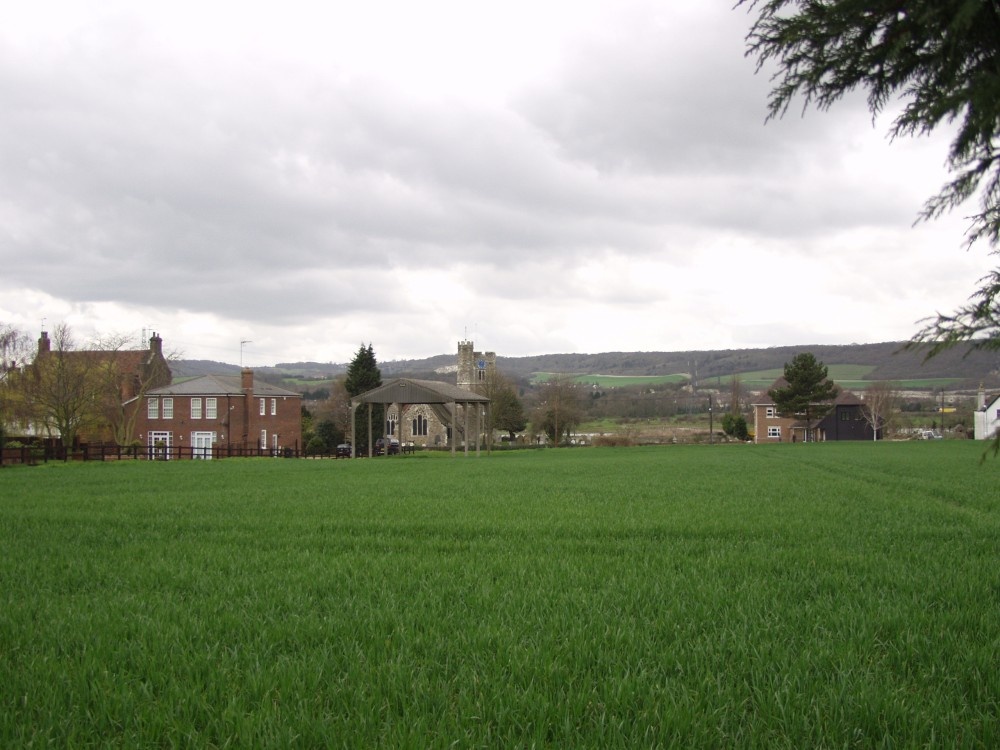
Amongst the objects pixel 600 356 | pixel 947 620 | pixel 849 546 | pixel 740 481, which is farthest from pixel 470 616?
pixel 600 356

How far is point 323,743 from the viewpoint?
3.87m

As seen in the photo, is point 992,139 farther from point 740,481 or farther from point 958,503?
point 740,481

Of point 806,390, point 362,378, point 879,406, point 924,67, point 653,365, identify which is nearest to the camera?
point 924,67

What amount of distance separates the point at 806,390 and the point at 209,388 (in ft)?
172

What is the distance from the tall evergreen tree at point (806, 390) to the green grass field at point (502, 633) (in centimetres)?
6516

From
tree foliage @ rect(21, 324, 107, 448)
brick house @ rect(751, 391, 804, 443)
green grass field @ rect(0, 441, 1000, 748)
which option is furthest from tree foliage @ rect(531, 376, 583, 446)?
green grass field @ rect(0, 441, 1000, 748)

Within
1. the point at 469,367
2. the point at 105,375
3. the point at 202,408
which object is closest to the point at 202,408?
the point at 202,408

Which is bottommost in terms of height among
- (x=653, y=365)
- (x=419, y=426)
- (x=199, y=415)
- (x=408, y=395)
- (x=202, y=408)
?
(x=419, y=426)

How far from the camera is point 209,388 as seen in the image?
58.2 m

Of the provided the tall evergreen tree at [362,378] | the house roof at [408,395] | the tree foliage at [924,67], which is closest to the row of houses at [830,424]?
the tall evergreen tree at [362,378]

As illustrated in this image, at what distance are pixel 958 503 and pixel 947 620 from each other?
11.9 metres

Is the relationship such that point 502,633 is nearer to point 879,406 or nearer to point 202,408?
point 202,408

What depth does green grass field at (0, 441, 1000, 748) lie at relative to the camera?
159 inches

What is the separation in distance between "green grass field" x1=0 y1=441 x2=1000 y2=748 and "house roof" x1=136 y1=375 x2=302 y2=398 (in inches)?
1842
